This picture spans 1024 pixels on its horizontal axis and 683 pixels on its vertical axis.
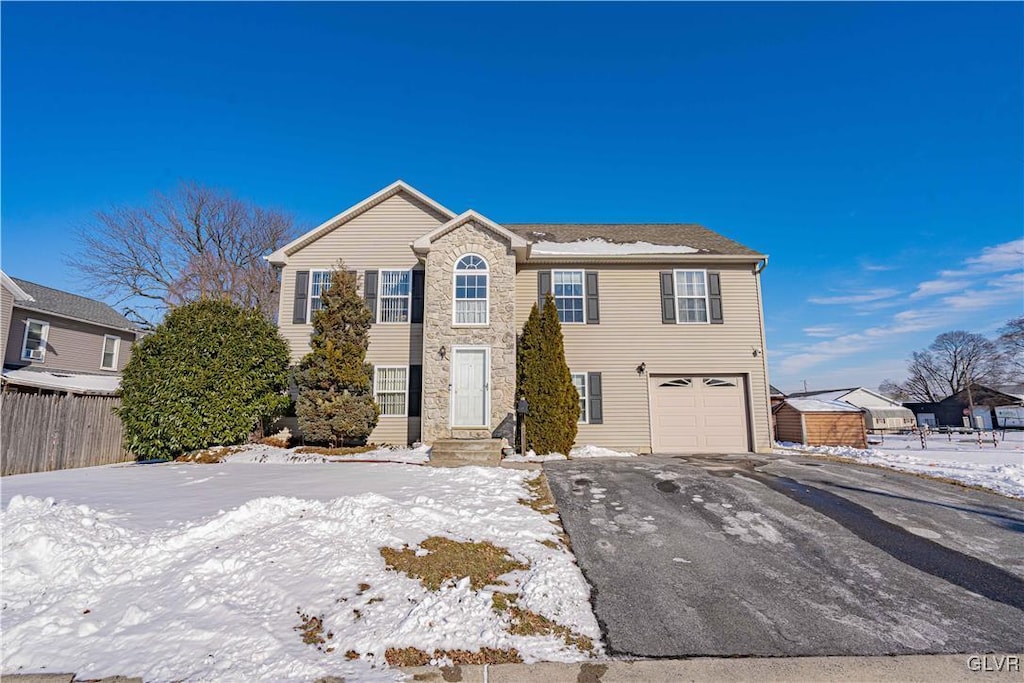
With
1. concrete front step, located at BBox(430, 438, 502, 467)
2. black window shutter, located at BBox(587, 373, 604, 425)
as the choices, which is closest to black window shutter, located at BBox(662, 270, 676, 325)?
black window shutter, located at BBox(587, 373, 604, 425)

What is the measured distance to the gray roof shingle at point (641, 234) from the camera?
13.9 meters

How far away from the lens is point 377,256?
1342cm

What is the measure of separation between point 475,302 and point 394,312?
2667 millimetres

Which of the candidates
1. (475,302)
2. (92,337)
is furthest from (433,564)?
(92,337)

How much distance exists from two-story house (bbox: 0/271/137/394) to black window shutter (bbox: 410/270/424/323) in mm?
9744

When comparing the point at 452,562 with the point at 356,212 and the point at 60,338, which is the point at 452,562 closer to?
the point at 356,212

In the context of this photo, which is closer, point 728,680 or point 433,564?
point 728,680

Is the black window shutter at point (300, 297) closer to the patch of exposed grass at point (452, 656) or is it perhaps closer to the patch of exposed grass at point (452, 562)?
Answer: the patch of exposed grass at point (452, 562)

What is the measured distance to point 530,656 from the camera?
3.08 metres

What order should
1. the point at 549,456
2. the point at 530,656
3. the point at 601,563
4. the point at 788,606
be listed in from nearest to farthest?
the point at 530,656, the point at 788,606, the point at 601,563, the point at 549,456

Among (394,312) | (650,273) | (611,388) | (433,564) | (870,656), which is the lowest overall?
(870,656)

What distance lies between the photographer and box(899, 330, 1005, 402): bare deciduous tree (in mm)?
51125

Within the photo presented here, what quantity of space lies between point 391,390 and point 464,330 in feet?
9.42

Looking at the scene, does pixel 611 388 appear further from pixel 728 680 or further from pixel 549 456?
pixel 728 680
